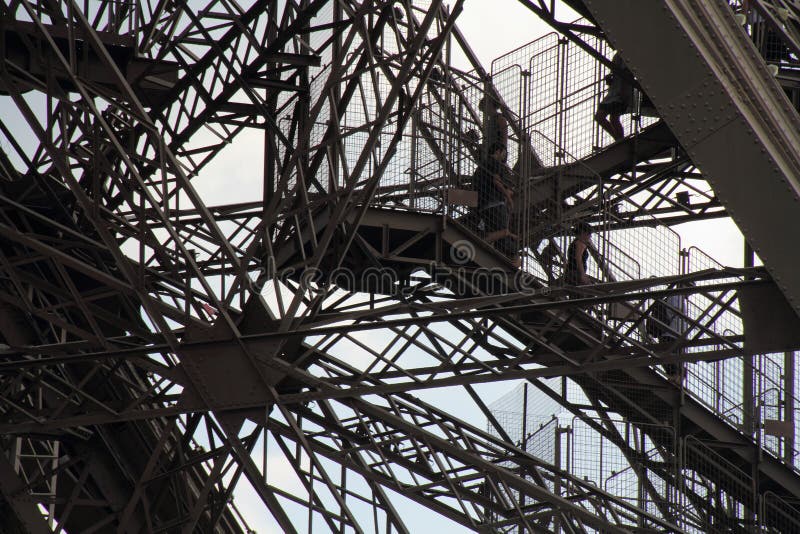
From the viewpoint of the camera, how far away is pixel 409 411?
17.3 m

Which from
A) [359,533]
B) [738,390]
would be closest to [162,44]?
[359,533]

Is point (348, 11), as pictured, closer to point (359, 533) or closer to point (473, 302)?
point (473, 302)

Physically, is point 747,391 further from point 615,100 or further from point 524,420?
point 615,100

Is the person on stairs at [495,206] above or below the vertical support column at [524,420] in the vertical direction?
above

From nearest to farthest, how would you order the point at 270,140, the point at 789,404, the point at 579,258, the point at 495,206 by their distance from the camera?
the point at 270,140 → the point at 495,206 → the point at 579,258 → the point at 789,404

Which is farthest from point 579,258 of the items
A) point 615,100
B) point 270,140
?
point 270,140

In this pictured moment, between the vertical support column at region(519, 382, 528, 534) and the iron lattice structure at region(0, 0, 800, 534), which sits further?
the vertical support column at region(519, 382, 528, 534)

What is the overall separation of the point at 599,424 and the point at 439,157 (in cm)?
473

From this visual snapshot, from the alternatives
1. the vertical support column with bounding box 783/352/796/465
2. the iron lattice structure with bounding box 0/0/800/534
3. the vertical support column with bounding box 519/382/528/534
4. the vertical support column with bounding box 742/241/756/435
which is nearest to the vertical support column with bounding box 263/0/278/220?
the iron lattice structure with bounding box 0/0/800/534

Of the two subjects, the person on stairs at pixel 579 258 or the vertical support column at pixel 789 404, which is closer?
the person on stairs at pixel 579 258

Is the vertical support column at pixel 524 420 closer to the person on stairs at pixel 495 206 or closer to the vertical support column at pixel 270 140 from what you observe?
the person on stairs at pixel 495 206

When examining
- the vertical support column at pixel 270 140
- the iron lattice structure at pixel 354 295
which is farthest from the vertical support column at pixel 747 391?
the vertical support column at pixel 270 140

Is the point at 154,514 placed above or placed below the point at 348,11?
below

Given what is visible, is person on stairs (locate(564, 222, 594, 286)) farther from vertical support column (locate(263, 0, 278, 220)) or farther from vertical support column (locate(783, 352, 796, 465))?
vertical support column (locate(263, 0, 278, 220))
